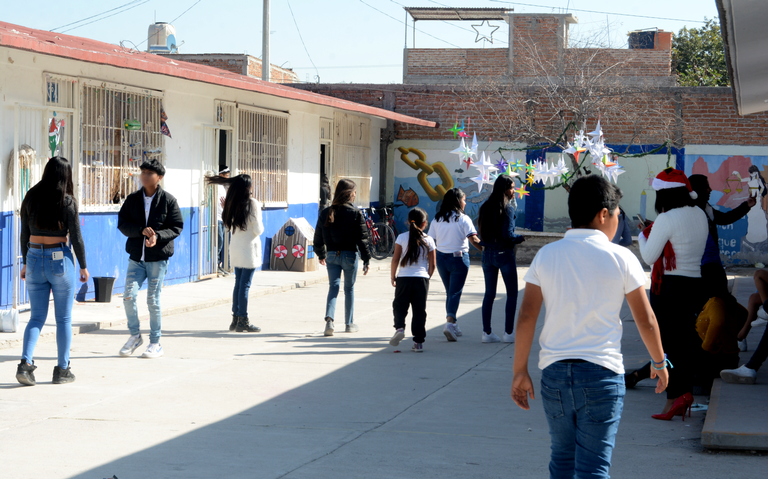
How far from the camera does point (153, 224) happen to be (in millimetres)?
8180

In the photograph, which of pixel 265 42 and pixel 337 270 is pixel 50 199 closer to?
pixel 337 270

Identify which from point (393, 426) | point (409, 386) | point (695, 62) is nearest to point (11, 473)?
point (393, 426)

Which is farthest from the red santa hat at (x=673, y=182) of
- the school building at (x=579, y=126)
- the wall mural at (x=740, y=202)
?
the wall mural at (x=740, y=202)

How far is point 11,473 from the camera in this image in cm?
466

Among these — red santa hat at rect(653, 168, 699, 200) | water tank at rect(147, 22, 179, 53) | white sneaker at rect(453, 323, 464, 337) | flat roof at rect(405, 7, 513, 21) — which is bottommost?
white sneaker at rect(453, 323, 464, 337)

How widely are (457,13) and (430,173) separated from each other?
46.5 ft

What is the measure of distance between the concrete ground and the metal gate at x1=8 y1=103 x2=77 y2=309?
181cm

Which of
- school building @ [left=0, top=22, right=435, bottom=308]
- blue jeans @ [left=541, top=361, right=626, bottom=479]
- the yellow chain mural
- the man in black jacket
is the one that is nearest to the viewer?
blue jeans @ [left=541, top=361, right=626, bottom=479]

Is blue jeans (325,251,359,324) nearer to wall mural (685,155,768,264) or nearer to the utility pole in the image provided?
wall mural (685,155,768,264)

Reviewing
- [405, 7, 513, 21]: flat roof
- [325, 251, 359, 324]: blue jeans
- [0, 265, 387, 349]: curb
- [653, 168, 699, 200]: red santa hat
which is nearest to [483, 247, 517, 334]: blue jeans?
[325, 251, 359, 324]: blue jeans

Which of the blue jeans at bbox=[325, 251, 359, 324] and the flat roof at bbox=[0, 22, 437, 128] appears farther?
the blue jeans at bbox=[325, 251, 359, 324]

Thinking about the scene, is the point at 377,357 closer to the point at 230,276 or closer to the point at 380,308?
the point at 380,308

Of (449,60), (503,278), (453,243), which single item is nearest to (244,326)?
(453,243)

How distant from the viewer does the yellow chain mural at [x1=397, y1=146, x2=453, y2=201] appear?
2270 centimetres
